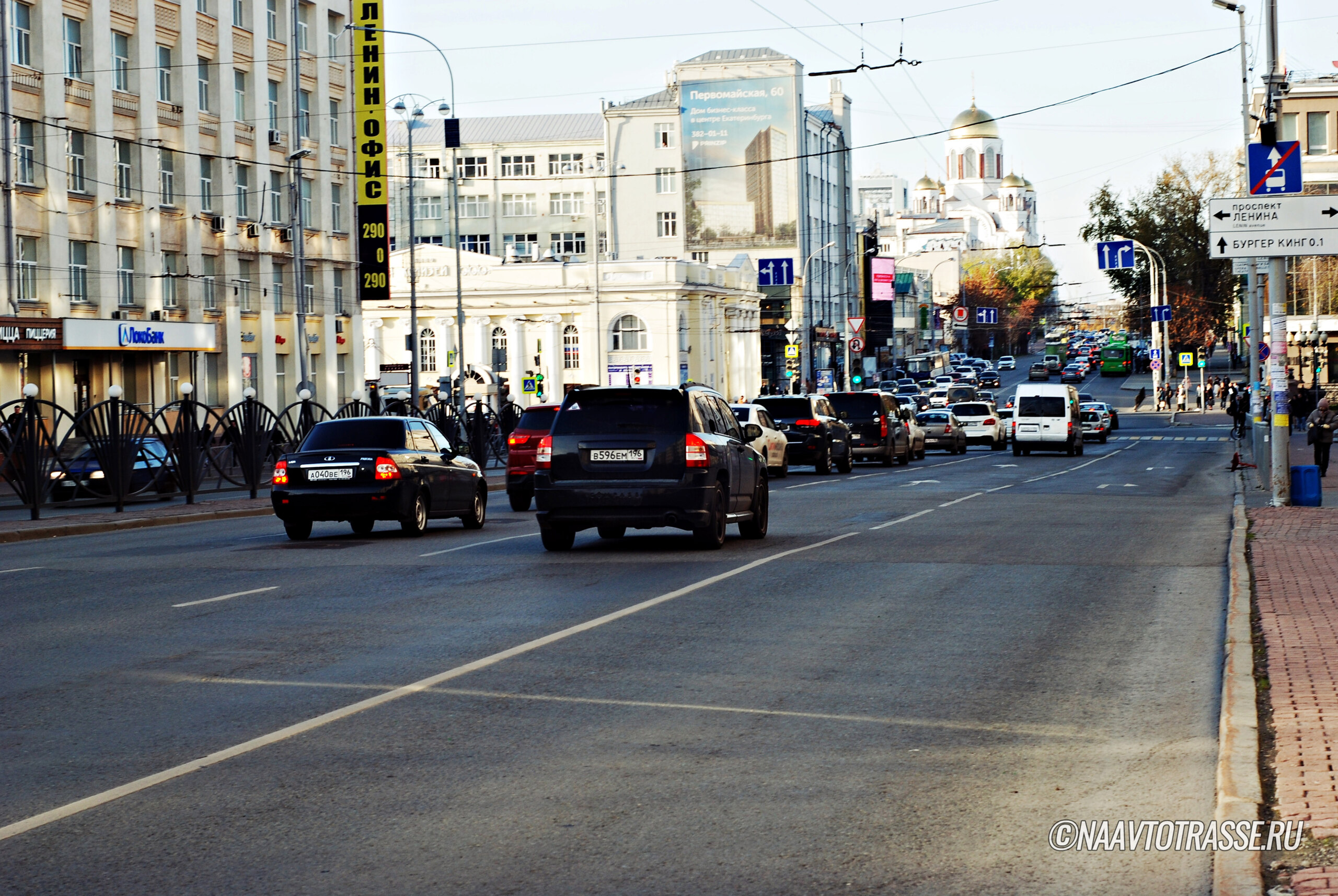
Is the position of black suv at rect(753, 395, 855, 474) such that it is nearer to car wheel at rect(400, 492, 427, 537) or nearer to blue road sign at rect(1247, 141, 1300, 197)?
blue road sign at rect(1247, 141, 1300, 197)

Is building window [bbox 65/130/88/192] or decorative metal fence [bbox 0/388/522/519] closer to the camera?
decorative metal fence [bbox 0/388/522/519]

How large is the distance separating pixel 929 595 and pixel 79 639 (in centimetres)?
645

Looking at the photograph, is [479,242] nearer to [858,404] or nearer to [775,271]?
[775,271]

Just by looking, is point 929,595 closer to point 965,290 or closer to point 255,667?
point 255,667

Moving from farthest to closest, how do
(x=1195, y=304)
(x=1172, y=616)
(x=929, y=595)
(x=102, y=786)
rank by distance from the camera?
1. (x=1195, y=304)
2. (x=929, y=595)
3. (x=1172, y=616)
4. (x=102, y=786)

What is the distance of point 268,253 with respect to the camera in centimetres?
5522

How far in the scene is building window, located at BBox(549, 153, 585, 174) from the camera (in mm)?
118062

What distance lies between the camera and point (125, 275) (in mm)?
Result: 48000

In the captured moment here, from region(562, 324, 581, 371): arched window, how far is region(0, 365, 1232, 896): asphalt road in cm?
7903

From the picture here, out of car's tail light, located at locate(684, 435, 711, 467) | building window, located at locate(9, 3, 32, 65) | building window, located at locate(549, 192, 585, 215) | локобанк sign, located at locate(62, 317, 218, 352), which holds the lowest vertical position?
car's tail light, located at locate(684, 435, 711, 467)

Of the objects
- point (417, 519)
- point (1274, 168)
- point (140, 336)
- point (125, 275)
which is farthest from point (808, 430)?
point (125, 275)

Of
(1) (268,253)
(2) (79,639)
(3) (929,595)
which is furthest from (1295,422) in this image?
(2) (79,639)

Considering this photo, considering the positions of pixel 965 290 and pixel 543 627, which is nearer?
pixel 543 627

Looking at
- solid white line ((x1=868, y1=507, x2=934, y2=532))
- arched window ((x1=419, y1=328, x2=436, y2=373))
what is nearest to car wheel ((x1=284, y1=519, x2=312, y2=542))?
solid white line ((x1=868, y1=507, x2=934, y2=532))
